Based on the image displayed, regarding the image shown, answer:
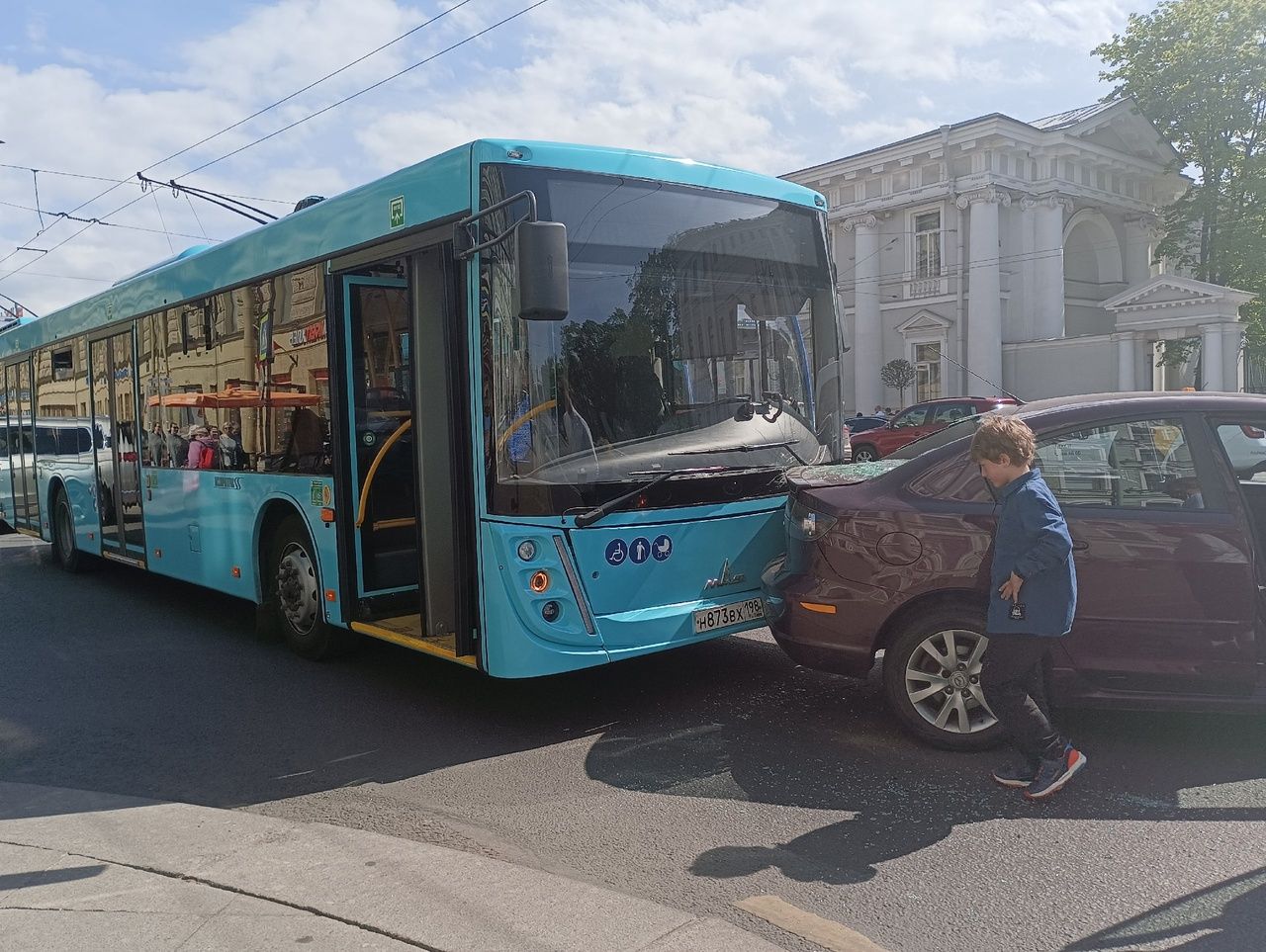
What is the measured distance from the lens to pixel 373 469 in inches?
267

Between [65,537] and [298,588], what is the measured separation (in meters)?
6.38

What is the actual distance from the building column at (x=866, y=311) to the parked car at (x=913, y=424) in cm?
1255

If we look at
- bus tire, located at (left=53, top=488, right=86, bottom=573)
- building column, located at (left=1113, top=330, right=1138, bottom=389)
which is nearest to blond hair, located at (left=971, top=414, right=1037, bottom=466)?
bus tire, located at (left=53, top=488, right=86, bottom=573)

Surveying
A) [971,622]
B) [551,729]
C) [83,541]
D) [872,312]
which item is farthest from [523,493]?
[872,312]

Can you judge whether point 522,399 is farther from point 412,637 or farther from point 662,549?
point 412,637

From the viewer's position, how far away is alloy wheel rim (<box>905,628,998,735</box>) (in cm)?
511

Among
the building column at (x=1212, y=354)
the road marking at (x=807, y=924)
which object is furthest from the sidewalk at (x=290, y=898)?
the building column at (x=1212, y=354)

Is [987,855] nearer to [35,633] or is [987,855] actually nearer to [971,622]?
[971,622]

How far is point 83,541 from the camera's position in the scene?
11.7 meters

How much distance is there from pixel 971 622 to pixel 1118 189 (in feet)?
137

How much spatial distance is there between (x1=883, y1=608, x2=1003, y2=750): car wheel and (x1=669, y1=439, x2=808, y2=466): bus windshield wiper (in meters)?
1.43

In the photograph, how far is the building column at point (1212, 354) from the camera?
30406mm

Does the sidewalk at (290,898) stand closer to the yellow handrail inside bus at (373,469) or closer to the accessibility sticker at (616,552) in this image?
the accessibility sticker at (616,552)

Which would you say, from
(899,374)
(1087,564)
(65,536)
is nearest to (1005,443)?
(1087,564)
